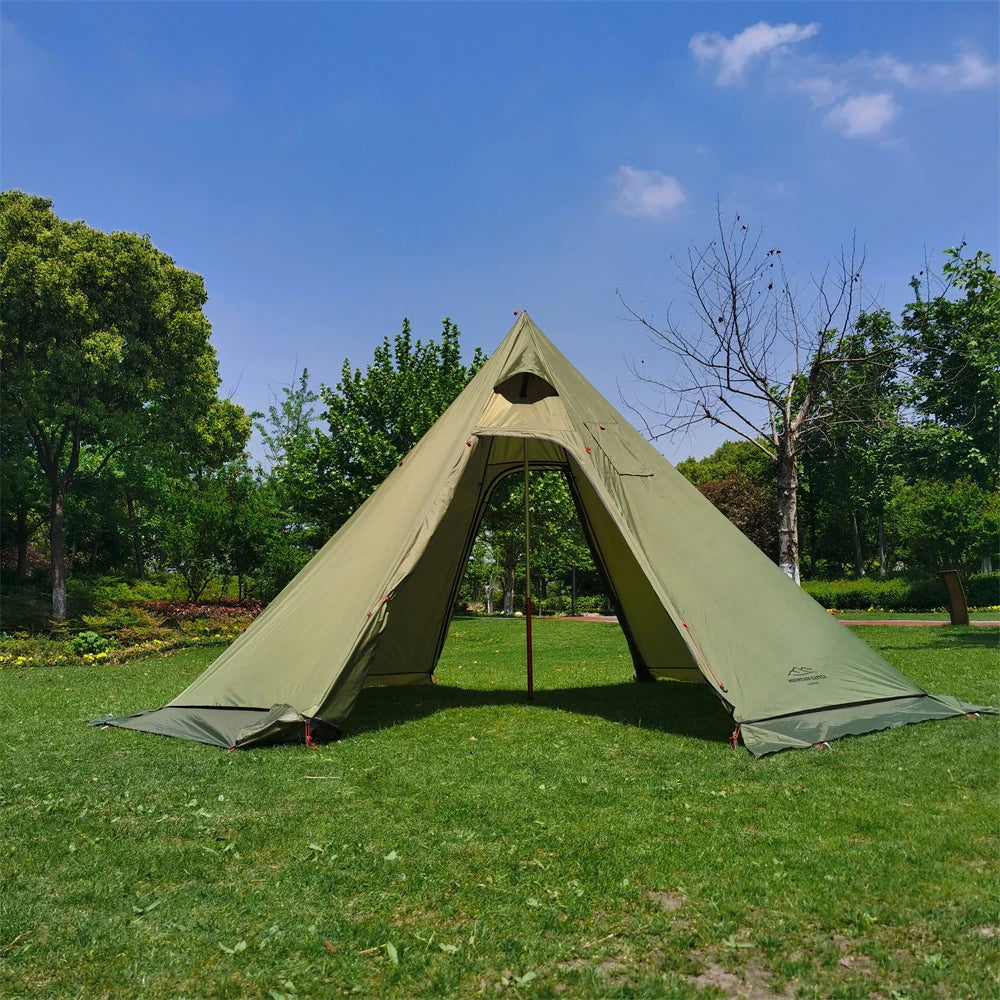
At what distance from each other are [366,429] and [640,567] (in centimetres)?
1415

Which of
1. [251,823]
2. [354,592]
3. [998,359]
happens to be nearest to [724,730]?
[354,592]

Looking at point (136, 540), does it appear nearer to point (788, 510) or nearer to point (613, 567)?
point (788, 510)

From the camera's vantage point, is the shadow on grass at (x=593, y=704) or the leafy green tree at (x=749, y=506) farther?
the leafy green tree at (x=749, y=506)

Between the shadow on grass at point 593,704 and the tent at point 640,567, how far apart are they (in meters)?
0.46

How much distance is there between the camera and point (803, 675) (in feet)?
20.3

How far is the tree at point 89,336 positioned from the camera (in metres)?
15.9

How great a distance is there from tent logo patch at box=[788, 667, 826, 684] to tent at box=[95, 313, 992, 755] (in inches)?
0.6

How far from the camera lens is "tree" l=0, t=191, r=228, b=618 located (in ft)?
52.3

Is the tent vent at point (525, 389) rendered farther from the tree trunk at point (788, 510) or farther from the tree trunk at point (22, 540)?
the tree trunk at point (22, 540)

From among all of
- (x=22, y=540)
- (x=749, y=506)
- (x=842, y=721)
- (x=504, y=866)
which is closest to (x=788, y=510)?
(x=842, y=721)

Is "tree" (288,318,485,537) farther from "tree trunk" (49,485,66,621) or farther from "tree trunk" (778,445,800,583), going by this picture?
"tree trunk" (778,445,800,583)

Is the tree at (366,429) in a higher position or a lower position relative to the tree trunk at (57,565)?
higher

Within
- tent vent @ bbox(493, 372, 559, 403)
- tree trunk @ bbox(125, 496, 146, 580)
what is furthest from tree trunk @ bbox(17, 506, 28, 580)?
tent vent @ bbox(493, 372, 559, 403)

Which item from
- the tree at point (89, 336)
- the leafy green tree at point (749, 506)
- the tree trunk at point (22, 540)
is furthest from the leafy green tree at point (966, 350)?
the tree trunk at point (22, 540)
